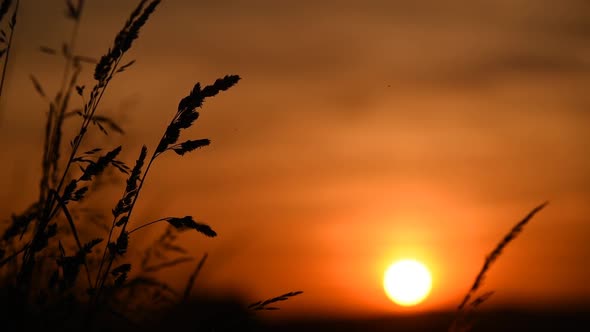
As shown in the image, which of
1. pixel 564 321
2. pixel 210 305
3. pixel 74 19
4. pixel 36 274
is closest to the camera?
pixel 74 19

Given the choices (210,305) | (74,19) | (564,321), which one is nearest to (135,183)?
(74,19)

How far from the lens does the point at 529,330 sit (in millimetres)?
6098

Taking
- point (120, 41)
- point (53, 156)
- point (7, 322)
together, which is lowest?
point (7, 322)

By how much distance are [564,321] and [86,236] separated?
5.36 meters

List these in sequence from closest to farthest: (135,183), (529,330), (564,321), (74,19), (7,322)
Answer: (7,322) < (135,183) < (74,19) < (529,330) < (564,321)

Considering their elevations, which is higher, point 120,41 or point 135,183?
point 120,41

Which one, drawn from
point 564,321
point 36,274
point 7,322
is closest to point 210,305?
point 36,274

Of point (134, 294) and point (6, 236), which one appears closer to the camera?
point (6, 236)

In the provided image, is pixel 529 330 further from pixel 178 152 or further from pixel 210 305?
pixel 178 152

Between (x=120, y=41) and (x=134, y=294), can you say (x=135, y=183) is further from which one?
(x=134, y=294)

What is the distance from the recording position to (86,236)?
11.8 ft

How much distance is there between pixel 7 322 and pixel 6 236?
1.17ft

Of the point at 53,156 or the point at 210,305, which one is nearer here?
the point at 53,156

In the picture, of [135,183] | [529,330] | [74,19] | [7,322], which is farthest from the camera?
A: [529,330]
